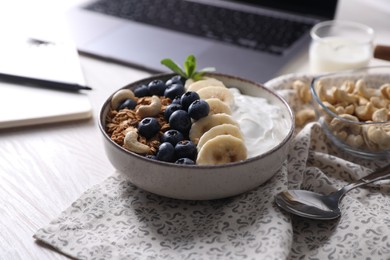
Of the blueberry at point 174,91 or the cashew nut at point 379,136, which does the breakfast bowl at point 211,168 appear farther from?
the cashew nut at point 379,136

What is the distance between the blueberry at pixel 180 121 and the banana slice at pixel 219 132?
4cm

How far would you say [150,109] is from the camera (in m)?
0.84

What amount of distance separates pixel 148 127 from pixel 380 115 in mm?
409

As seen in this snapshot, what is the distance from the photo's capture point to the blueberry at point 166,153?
0.77 metres

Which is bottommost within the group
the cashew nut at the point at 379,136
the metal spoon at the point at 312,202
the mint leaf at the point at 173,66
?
the metal spoon at the point at 312,202

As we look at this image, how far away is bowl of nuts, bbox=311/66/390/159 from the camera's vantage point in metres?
0.90

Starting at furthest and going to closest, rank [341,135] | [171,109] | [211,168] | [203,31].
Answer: [203,31]
[341,135]
[171,109]
[211,168]

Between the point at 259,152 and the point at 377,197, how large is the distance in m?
0.21

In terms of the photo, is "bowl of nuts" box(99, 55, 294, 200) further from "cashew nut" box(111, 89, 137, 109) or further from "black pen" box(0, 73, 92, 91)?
"black pen" box(0, 73, 92, 91)

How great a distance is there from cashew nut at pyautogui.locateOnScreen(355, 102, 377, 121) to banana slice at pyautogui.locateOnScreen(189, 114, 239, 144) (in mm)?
272

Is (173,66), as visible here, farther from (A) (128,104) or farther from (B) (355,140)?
(B) (355,140)

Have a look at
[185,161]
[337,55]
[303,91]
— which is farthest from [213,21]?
[185,161]

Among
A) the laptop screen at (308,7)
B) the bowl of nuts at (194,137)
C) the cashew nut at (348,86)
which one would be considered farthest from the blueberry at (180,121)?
the laptop screen at (308,7)

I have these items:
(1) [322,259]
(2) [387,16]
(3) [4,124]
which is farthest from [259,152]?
(2) [387,16]
